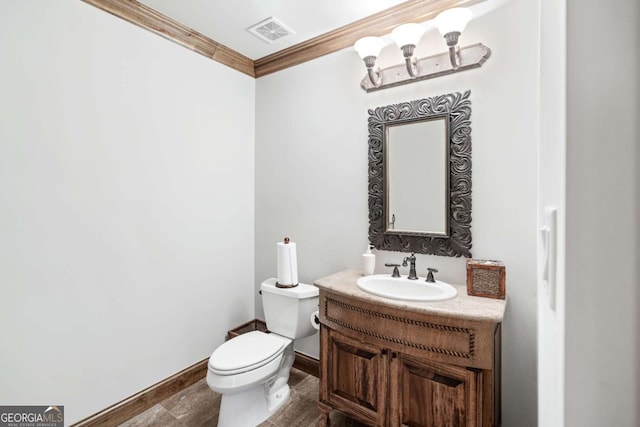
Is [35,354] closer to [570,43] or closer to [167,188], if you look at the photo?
[167,188]

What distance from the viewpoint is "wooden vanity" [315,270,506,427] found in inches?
48.2

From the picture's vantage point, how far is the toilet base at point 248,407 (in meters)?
1.67

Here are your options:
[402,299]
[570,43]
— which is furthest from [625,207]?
[402,299]

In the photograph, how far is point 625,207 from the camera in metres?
0.37

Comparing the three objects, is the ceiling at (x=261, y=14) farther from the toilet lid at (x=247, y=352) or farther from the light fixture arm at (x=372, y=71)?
the toilet lid at (x=247, y=352)

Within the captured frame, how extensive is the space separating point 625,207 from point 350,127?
6.04 feet

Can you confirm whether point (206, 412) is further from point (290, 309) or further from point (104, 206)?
point (104, 206)

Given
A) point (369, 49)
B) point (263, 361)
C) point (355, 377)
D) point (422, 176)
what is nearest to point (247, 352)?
point (263, 361)

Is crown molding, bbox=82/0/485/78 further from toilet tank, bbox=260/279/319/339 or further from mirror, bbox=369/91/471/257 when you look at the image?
toilet tank, bbox=260/279/319/339

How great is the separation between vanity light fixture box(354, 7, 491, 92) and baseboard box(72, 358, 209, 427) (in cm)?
240

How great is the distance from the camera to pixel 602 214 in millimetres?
372

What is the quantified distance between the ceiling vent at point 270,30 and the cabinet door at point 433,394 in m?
2.18

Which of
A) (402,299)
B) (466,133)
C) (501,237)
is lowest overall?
(402,299)

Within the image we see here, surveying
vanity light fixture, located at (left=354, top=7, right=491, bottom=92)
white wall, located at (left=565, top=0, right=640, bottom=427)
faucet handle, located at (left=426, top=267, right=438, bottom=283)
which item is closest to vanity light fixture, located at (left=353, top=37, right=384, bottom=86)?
vanity light fixture, located at (left=354, top=7, right=491, bottom=92)
